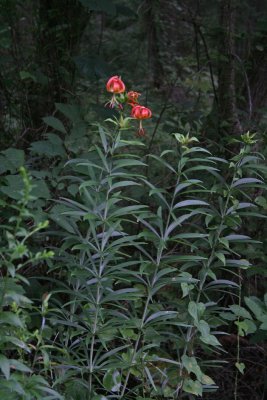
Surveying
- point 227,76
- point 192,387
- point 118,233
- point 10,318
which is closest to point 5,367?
point 10,318

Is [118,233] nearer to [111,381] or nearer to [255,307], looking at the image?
[111,381]

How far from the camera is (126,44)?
9.15 m

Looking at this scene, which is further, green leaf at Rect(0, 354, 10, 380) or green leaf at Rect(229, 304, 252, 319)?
green leaf at Rect(229, 304, 252, 319)

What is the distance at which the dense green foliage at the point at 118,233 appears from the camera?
232 centimetres

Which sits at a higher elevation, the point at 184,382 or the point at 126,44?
the point at 184,382

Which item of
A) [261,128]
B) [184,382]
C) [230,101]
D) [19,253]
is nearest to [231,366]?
[184,382]

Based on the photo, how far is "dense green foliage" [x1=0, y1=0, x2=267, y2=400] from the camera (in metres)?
2.32

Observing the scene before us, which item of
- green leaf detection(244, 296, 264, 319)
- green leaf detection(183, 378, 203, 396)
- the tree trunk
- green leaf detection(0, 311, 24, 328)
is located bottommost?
green leaf detection(183, 378, 203, 396)

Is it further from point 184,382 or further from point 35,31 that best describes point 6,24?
point 184,382

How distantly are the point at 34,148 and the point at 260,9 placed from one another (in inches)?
181

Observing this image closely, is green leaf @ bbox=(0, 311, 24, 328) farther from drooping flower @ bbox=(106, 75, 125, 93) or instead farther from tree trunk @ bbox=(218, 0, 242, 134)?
tree trunk @ bbox=(218, 0, 242, 134)

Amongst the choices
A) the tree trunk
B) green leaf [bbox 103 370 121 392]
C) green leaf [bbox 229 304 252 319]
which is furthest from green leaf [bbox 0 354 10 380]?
the tree trunk

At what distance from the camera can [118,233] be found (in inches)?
97.3

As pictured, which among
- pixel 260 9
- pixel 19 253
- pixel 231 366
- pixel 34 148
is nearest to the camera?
pixel 19 253
